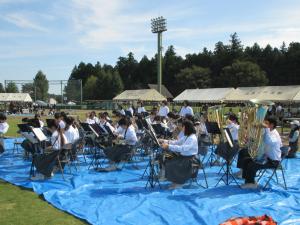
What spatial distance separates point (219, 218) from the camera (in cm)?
663

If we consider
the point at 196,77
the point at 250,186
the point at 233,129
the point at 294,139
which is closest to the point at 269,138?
the point at 250,186

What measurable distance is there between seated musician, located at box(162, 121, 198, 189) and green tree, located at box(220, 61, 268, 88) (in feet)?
231

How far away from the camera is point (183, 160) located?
28.1 feet

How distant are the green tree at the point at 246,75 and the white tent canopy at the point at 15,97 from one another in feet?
140

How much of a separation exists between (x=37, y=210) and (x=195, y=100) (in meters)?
41.2

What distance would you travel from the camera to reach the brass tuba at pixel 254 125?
830 cm

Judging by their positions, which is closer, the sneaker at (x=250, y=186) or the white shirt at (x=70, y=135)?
the sneaker at (x=250, y=186)

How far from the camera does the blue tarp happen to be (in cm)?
670

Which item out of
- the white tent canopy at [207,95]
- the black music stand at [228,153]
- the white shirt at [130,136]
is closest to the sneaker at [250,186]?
the black music stand at [228,153]

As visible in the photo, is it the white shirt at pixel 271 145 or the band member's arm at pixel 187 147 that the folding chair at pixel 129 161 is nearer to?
the band member's arm at pixel 187 147

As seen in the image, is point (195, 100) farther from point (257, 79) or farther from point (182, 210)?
point (182, 210)

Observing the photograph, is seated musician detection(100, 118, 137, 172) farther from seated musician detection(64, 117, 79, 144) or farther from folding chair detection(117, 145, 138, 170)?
seated musician detection(64, 117, 79, 144)

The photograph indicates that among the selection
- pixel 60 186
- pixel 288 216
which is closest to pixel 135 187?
pixel 60 186

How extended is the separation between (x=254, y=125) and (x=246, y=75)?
7142 cm
